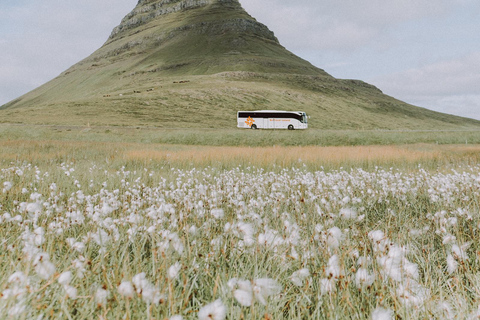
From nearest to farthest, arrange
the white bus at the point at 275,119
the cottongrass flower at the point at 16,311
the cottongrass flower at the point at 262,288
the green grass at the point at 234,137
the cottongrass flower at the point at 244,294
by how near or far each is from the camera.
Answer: the cottongrass flower at the point at 16,311, the cottongrass flower at the point at 244,294, the cottongrass flower at the point at 262,288, the green grass at the point at 234,137, the white bus at the point at 275,119

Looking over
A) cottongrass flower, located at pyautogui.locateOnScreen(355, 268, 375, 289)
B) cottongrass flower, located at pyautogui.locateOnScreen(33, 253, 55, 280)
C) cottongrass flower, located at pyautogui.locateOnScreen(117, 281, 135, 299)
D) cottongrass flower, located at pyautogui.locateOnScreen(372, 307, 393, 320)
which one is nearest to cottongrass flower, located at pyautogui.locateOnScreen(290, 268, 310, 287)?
cottongrass flower, located at pyautogui.locateOnScreen(355, 268, 375, 289)

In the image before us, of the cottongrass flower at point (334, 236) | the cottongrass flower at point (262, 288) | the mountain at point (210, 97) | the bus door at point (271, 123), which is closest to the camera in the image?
the cottongrass flower at point (262, 288)

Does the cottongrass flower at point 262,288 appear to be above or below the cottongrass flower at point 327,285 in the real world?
above

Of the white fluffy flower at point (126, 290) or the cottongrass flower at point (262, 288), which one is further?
the cottongrass flower at point (262, 288)

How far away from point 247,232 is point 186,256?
58 cm

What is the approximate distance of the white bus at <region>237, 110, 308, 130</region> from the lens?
6494 cm

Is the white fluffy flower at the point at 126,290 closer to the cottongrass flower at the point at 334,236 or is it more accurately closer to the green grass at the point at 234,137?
the cottongrass flower at the point at 334,236

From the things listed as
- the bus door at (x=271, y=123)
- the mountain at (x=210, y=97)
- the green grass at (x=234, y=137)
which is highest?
the mountain at (x=210, y=97)

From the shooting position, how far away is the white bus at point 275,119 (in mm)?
64938

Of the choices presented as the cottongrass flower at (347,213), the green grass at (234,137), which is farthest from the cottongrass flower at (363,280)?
the green grass at (234,137)

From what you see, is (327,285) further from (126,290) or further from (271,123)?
(271,123)

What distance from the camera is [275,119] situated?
2584 inches

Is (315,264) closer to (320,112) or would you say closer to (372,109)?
(320,112)

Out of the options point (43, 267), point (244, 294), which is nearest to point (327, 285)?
point (244, 294)
